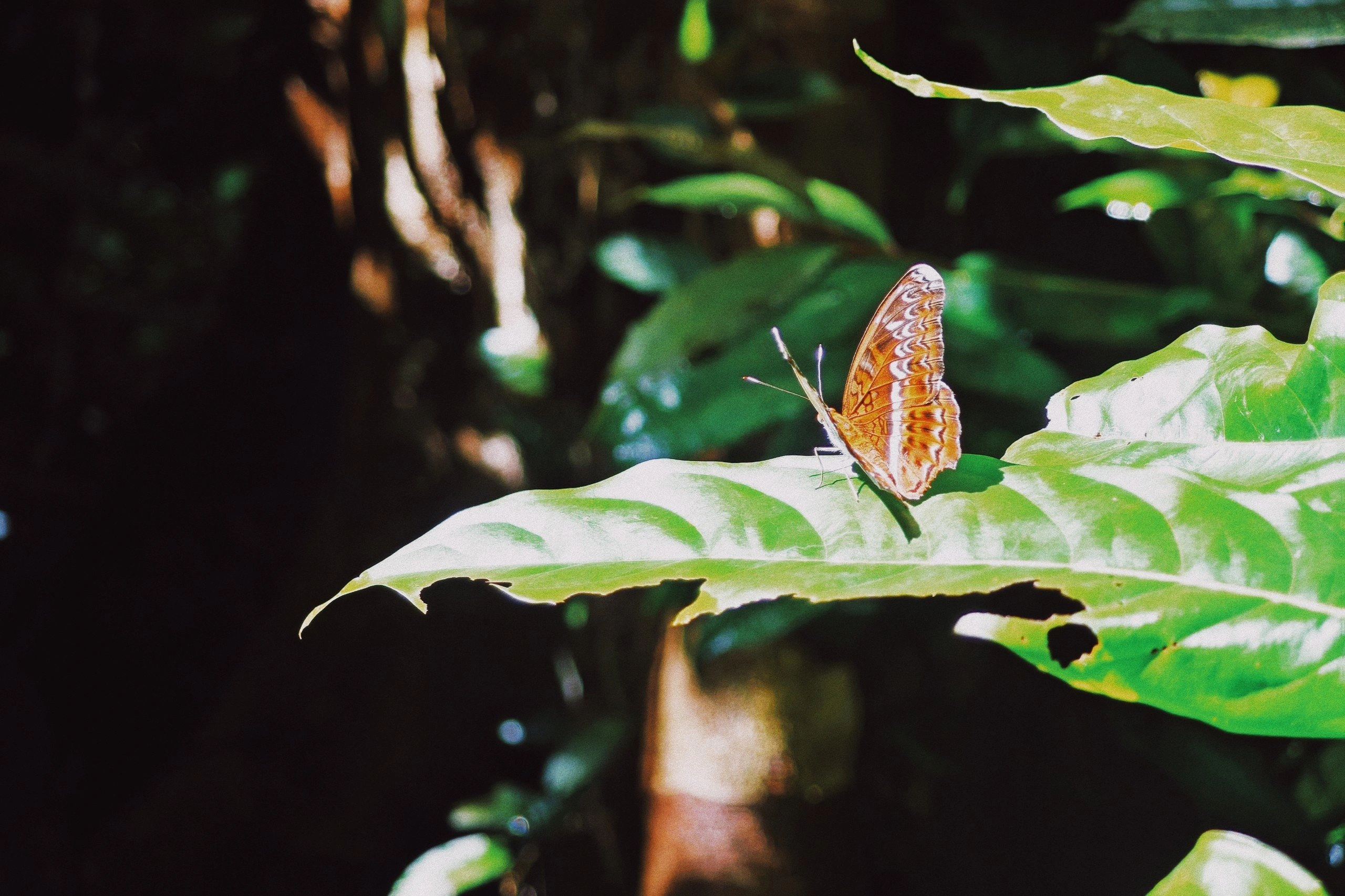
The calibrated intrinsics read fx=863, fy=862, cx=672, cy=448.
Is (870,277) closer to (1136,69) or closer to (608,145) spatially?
(1136,69)

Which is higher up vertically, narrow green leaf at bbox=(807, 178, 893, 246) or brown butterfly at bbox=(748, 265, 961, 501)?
narrow green leaf at bbox=(807, 178, 893, 246)

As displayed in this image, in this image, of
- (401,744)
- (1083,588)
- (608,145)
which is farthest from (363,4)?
(1083,588)

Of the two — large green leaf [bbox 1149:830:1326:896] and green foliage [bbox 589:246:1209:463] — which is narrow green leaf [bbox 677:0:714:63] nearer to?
green foliage [bbox 589:246:1209:463]

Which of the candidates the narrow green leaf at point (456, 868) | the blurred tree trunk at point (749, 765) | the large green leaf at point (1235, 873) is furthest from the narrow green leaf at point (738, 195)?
the narrow green leaf at point (456, 868)

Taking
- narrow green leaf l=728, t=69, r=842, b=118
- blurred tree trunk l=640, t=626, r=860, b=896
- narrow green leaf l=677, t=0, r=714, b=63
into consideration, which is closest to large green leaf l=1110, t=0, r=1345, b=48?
narrow green leaf l=728, t=69, r=842, b=118

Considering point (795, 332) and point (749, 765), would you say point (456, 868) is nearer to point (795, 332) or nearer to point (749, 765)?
point (749, 765)
